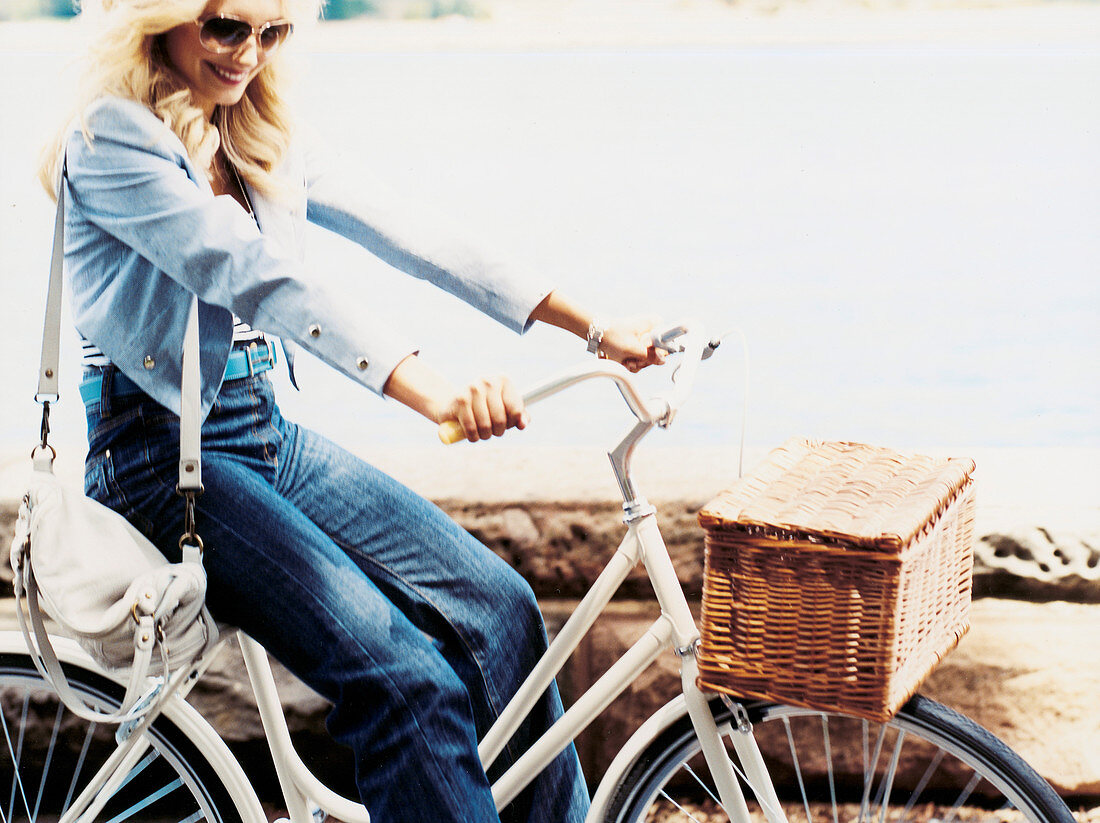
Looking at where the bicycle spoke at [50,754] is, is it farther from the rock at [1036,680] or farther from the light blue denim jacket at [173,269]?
the rock at [1036,680]

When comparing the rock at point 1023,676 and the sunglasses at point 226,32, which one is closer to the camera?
the sunglasses at point 226,32

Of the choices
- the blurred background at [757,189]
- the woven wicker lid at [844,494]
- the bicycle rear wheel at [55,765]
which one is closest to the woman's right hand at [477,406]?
the woven wicker lid at [844,494]

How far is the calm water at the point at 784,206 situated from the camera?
2.34 m

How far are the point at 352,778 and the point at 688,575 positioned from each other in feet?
2.59

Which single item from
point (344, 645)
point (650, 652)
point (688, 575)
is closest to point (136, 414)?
point (344, 645)

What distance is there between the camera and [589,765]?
93.4 inches

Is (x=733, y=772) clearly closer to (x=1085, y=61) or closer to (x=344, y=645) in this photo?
(x=344, y=645)

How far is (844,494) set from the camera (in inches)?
59.9

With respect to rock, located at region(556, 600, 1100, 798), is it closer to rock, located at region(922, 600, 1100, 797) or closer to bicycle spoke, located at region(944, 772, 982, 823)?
rock, located at region(922, 600, 1100, 797)

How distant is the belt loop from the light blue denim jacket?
0.04 m

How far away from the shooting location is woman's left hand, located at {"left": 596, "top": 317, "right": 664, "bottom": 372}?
1.75 metres

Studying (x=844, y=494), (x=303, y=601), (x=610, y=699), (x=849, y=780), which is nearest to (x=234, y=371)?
(x=303, y=601)

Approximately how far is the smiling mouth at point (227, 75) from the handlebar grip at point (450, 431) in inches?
23.4

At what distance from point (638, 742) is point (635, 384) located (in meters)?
0.56
